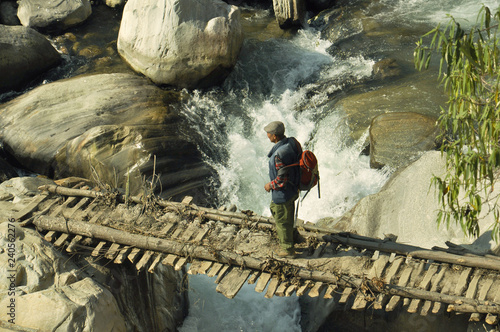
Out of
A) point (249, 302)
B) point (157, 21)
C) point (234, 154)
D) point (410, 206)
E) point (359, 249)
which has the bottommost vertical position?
point (249, 302)

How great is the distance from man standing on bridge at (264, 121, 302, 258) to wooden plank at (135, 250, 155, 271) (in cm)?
148

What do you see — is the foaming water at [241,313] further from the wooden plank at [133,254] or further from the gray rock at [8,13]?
the gray rock at [8,13]

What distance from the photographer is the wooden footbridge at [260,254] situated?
495 cm

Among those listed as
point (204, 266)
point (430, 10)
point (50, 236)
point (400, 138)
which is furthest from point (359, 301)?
point (430, 10)

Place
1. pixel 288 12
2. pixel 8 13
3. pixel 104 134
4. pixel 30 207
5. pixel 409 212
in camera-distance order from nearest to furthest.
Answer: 1. pixel 30 207
2. pixel 409 212
3. pixel 104 134
4. pixel 8 13
5. pixel 288 12

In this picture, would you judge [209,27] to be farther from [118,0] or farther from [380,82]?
[118,0]

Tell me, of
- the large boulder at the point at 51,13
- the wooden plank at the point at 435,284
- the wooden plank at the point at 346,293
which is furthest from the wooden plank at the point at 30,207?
the large boulder at the point at 51,13

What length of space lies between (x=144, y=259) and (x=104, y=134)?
381cm

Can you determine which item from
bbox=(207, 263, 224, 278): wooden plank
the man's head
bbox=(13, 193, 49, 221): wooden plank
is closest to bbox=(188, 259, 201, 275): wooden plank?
bbox=(207, 263, 224, 278): wooden plank

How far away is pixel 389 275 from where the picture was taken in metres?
5.15

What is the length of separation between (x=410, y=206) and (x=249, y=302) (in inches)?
108

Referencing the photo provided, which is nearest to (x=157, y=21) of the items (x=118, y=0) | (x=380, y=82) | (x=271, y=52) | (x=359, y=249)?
(x=271, y=52)

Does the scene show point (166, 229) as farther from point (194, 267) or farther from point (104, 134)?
point (104, 134)

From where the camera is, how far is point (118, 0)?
45.8 ft
